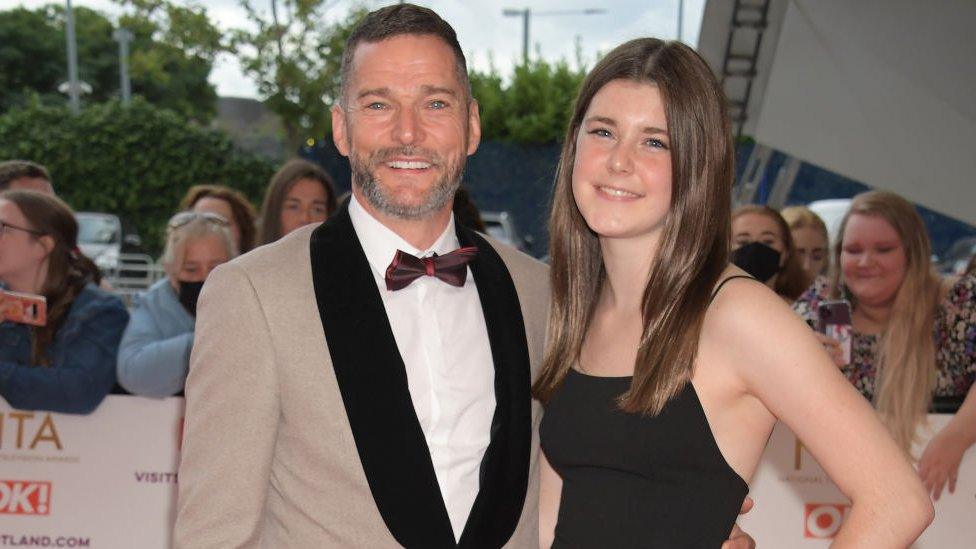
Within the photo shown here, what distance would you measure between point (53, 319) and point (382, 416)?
278 cm

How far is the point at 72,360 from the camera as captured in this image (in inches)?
165

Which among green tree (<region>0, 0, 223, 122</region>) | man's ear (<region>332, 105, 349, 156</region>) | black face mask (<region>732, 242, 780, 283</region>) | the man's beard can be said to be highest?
green tree (<region>0, 0, 223, 122</region>)

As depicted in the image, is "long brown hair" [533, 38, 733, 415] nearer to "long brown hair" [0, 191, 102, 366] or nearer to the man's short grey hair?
the man's short grey hair

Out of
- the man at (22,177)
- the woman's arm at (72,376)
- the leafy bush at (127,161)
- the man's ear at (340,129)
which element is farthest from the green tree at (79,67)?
the man's ear at (340,129)

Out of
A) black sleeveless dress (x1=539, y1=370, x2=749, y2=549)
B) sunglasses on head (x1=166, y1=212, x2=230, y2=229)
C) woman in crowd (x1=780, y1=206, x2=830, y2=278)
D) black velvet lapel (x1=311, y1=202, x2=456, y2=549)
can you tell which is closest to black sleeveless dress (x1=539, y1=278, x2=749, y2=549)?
black sleeveless dress (x1=539, y1=370, x2=749, y2=549)

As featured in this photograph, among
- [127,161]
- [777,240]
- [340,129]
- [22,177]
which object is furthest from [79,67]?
[340,129]

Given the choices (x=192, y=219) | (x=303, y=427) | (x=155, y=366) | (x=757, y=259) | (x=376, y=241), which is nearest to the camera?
(x=303, y=427)

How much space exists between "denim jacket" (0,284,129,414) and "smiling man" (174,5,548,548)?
7.41 feet

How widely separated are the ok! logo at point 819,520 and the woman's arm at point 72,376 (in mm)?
2909

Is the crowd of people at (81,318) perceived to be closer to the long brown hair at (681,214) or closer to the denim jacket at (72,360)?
the denim jacket at (72,360)

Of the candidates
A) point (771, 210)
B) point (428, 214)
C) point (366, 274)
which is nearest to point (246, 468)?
point (366, 274)

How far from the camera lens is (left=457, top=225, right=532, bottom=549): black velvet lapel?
7.14ft

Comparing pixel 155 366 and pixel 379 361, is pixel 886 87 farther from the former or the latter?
pixel 379 361

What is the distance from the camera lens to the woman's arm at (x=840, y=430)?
1.96m
